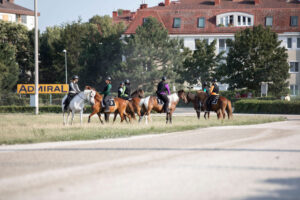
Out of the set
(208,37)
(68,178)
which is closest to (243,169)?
(68,178)

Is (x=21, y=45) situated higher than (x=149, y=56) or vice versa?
(x=21, y=45)

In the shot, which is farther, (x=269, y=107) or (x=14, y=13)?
(x=14, y=13)

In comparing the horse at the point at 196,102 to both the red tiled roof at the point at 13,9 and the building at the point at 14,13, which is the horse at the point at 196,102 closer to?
the building at the point at 14,13

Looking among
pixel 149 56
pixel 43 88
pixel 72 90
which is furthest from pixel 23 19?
pixel 72 90

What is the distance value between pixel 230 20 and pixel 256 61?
21445 millimetres

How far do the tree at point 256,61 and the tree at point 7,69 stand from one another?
25.6m

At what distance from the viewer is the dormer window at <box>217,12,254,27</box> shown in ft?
249

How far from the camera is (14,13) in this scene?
352 ft

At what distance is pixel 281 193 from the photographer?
7918 millimetres

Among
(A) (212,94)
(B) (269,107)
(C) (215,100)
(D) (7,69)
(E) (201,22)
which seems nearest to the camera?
(C) (215,100)

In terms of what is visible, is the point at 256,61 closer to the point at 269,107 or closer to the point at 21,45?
the point at 269,107

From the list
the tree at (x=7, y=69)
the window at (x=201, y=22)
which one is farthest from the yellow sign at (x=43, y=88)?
the window at (x=201, y=22)

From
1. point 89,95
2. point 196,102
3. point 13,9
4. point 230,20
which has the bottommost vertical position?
point 196,102

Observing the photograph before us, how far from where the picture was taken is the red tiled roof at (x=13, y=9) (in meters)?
105
